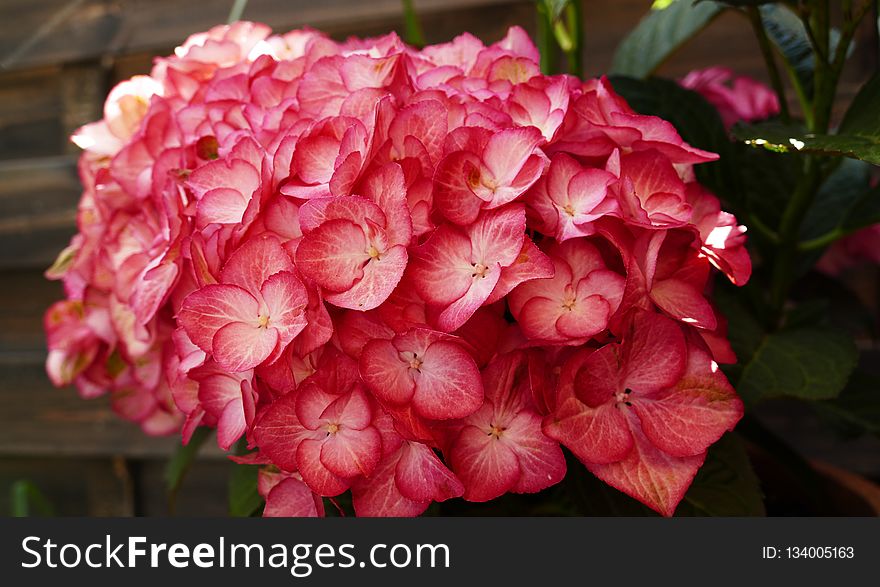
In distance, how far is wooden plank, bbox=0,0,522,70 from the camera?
1.02 metres

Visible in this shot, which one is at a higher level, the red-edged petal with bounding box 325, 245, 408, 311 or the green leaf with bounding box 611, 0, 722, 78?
the green leaf with bounding box 611, 0, 722, 78

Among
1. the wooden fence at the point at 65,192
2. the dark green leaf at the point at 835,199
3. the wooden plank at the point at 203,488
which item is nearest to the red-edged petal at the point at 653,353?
the dark green leaf at the point at 835,199

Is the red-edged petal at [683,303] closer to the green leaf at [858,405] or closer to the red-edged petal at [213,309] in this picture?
the red-edged petal at [213,309]

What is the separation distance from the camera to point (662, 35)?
2.13ft

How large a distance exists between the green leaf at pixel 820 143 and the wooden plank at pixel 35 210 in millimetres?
1014

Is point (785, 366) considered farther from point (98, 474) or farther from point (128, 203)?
point (98, 474)

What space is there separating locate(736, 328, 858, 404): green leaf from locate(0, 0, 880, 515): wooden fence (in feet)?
2.23

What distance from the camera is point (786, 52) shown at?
0.63 meters

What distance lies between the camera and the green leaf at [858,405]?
578 millimetres

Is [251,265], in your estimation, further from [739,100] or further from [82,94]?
[82,94]

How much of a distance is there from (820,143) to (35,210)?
1117 mm

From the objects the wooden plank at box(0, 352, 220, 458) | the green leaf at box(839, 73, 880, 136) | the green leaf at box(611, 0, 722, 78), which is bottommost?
the wooden plank at box(0, 352, 220, 458)

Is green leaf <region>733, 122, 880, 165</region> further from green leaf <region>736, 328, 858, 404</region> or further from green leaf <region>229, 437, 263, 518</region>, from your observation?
green leaf <region>229, 437, 263, 518</region>

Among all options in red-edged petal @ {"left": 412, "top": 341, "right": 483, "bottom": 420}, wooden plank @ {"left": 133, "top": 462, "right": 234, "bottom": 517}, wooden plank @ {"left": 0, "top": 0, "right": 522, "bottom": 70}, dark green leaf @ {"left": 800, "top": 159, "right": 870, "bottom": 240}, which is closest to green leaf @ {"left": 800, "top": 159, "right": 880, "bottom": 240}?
dark green leaf @ {"left": 800, "top": 159, "right": 870, "bottom": 240}
